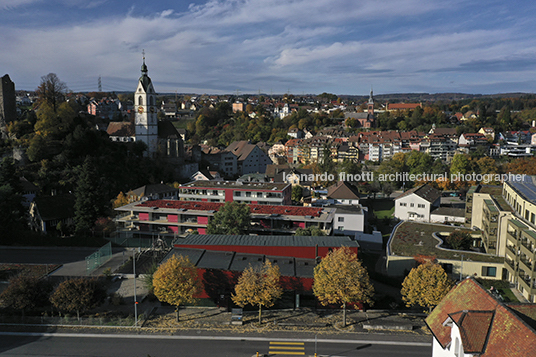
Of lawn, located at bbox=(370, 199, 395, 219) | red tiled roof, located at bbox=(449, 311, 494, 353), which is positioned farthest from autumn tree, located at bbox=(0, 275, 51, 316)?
lawn, located at bbox=(370, 199, 395, 219)

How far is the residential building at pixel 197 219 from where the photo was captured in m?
33.2

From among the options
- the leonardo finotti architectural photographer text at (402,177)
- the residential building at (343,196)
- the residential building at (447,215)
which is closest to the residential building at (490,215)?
the residential building at (447,215)

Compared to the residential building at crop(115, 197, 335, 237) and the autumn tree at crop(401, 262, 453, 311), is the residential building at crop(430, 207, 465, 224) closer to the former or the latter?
the residential building at crop(115, 197, 335, 237)

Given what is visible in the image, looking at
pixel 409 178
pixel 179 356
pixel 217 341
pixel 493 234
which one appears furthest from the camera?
pixel 409 178

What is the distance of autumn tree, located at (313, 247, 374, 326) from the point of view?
1825 centimetres

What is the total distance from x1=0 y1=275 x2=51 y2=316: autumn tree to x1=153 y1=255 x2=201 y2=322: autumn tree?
5.73 m

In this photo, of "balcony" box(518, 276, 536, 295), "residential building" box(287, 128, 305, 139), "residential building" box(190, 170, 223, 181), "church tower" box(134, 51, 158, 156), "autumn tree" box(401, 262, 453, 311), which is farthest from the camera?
"residential building" box(287, 128, 305, 139)

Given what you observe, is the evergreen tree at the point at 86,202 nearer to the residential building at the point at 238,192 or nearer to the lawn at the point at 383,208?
the residential building at the point at 238,192

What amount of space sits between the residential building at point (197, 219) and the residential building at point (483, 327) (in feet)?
65.3

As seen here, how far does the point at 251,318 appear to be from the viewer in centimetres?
1923

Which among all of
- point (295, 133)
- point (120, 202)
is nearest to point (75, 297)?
point (120, 202)

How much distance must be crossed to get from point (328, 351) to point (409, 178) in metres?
53.7

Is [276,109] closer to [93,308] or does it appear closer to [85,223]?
[85,223]

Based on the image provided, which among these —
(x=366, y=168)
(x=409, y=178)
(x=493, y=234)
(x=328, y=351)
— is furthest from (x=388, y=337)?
(x=366, y=168)
